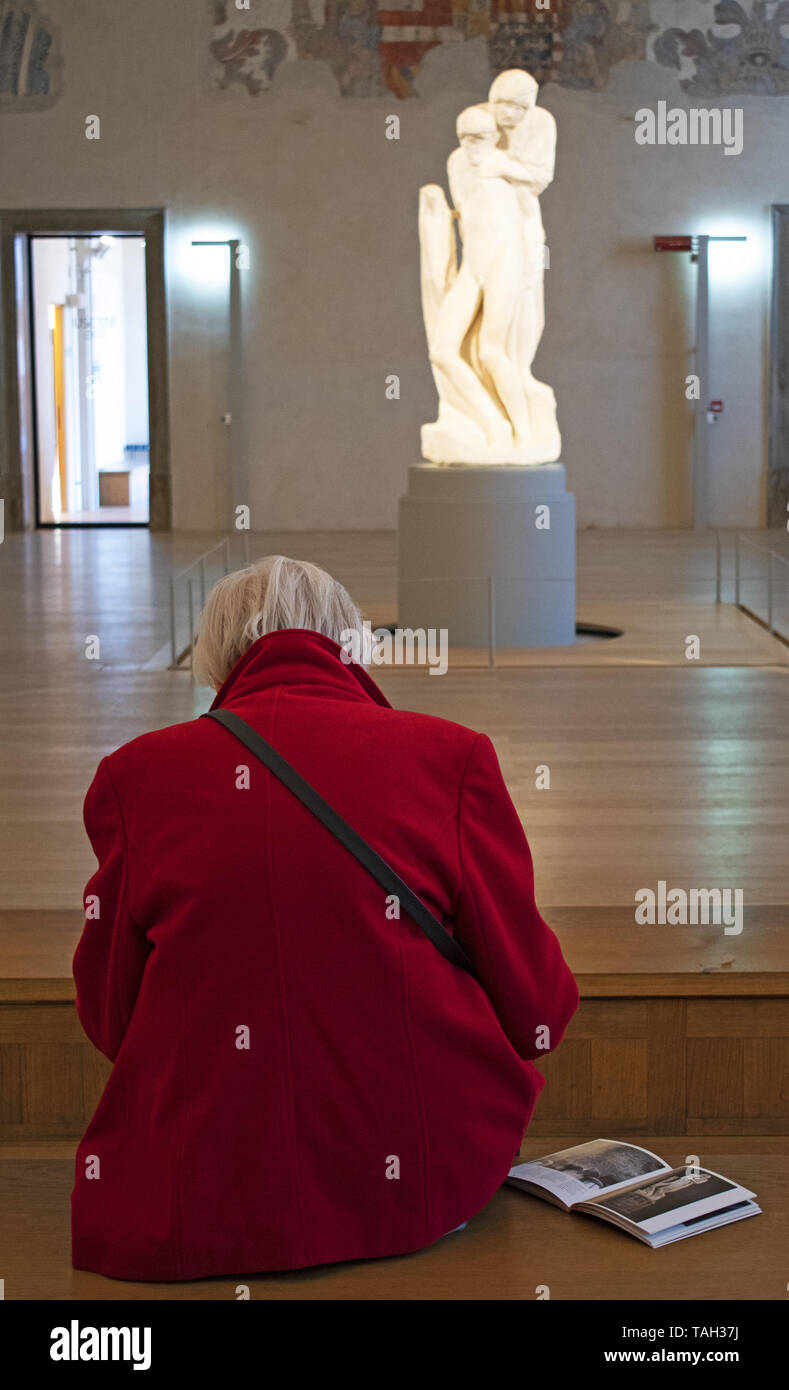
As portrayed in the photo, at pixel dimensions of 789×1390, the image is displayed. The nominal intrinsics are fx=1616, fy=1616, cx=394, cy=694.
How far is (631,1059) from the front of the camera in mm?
4500

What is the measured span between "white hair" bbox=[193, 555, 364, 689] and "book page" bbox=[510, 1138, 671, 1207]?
4.01 feet

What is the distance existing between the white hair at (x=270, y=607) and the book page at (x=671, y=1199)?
4.18 feet

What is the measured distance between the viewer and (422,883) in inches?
108

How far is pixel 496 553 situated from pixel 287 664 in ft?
29.7

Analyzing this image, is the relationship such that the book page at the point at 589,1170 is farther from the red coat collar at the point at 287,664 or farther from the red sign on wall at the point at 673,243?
the red sign on wall at the point at 673,243

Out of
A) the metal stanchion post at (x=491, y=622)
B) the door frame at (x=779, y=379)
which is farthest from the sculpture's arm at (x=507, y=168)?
the door frame at (x=779, y=379)

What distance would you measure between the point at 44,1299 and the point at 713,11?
20508mm

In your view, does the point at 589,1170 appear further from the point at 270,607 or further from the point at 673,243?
the point at 673,243

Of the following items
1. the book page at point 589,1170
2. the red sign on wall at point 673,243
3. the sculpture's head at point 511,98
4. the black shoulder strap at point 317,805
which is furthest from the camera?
the red sign on wall at point 673,243

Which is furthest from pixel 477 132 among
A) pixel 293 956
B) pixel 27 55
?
pixel 27 55

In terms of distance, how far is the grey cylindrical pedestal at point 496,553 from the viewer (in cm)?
1169
